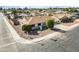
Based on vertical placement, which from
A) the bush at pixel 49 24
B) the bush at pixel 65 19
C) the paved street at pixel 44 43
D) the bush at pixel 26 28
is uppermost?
the bush at pixel 65 19

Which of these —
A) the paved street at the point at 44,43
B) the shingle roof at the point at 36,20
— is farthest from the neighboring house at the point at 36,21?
the paved street at the point at 44,43

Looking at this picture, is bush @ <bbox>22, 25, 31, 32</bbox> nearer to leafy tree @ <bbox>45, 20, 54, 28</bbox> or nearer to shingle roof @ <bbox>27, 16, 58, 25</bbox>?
shingle roof @ <bbox>27, 16, 58, 25</bbox>


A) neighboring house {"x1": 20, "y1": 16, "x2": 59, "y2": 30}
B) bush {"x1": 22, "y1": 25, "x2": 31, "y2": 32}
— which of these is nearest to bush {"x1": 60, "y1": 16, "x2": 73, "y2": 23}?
neighboring house {"x1": 20, "y1": 16, "x2": 59, "y2": 30}

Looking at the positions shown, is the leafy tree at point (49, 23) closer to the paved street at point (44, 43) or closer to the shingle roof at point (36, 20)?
the shingle roof at point (36, 20)

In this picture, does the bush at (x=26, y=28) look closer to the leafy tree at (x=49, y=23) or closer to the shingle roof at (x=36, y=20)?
the shingle roof at (x=36, y=20)

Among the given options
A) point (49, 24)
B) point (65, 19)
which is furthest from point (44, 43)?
point (65, 19)

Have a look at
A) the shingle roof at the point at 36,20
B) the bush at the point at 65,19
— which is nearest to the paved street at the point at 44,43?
the bush at the point at 65,19

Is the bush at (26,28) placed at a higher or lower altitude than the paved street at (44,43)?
higher

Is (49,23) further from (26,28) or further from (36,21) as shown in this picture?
(26,28)
